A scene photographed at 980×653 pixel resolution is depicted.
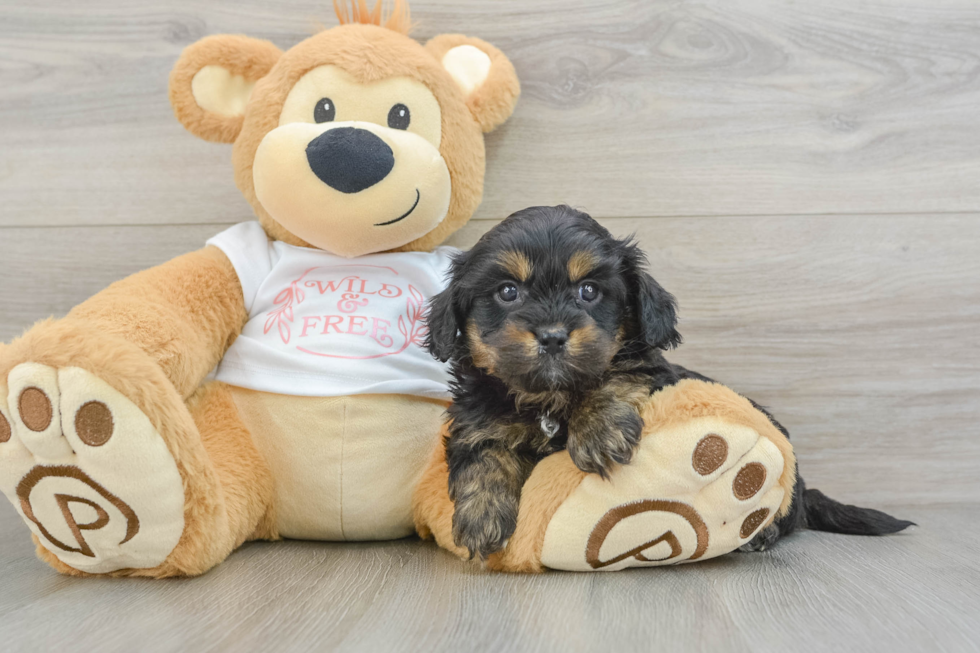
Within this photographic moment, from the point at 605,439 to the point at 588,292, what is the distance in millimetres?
284

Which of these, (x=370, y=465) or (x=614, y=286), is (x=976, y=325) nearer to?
(x=614, y=286)

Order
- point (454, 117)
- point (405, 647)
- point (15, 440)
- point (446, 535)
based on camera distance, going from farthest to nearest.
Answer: point (454, 117), point (446, 535), point (15, 440), point (405, 647)

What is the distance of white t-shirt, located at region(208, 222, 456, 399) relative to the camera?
1.65 meters

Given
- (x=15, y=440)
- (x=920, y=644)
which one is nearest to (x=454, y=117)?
(x=15, y=440)

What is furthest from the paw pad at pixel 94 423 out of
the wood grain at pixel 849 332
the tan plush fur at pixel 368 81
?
the wood grain at pixel 849 332

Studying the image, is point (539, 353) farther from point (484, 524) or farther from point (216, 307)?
point (216, 307)

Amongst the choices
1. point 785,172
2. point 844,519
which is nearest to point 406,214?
point 785,172

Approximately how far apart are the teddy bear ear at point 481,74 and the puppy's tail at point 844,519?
1.26 metres

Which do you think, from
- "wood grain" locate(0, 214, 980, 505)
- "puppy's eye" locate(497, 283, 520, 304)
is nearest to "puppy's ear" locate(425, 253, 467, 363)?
"puppy's eye" locate(497, 283, 520, 304)

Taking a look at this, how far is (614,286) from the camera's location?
140 centimetres

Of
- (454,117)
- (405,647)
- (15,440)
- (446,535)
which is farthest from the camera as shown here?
(454,117)

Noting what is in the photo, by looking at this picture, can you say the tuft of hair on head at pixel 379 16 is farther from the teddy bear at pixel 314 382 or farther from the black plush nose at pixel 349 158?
the black plush nose at pixel 349 158

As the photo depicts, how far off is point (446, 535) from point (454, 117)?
99 cm

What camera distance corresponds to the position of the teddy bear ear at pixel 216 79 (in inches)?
70.6
